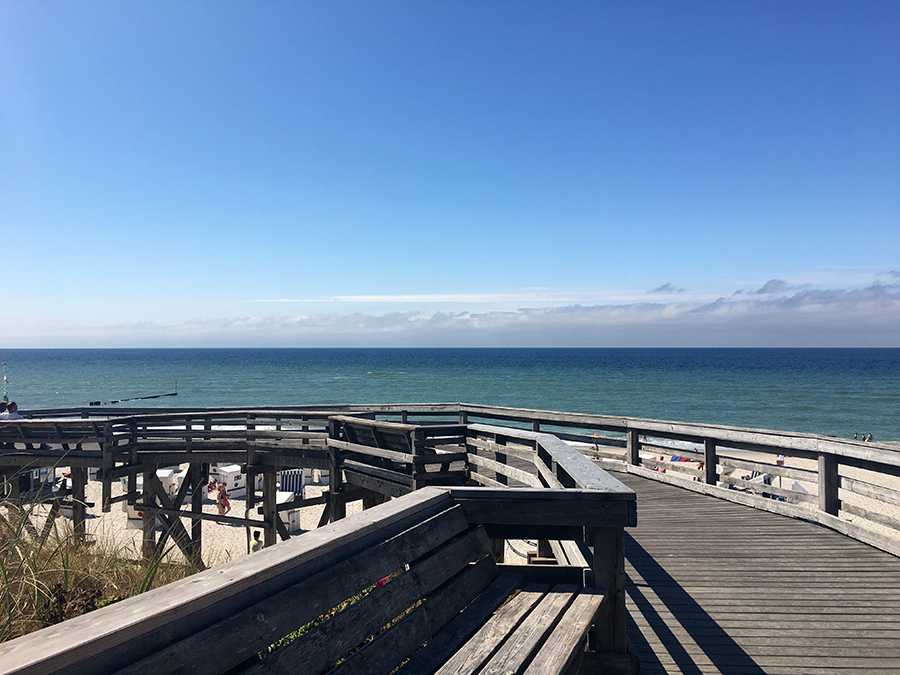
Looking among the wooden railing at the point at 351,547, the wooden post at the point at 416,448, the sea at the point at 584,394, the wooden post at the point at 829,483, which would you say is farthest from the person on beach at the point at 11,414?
the sea at the point at 584,394

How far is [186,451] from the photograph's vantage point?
12172mm

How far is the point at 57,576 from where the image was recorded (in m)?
3.76

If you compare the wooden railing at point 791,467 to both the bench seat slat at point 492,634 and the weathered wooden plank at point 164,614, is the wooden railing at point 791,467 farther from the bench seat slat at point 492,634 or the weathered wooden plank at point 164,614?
the weathered wooden plank at point 164,614

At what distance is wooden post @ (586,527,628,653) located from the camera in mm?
3262

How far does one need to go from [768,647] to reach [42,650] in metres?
3.94

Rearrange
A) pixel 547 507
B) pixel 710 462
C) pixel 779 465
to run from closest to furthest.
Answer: pixel 547 507, pixel 710 462, pixel 779 465

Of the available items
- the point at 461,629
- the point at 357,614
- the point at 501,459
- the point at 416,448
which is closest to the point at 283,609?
the point at 357,614

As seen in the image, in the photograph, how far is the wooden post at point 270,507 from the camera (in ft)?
40.2

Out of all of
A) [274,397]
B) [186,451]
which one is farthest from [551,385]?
[186,451]

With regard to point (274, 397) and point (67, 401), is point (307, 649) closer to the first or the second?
point (274, 397)

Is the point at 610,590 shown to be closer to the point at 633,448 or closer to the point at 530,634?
the point at 530,634

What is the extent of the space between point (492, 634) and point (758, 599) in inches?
107

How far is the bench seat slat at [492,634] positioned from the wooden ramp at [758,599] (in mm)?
866

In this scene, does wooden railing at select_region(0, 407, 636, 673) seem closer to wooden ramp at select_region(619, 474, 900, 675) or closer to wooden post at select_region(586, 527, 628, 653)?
wooden post at select_region(586, 527, 628, 653)
